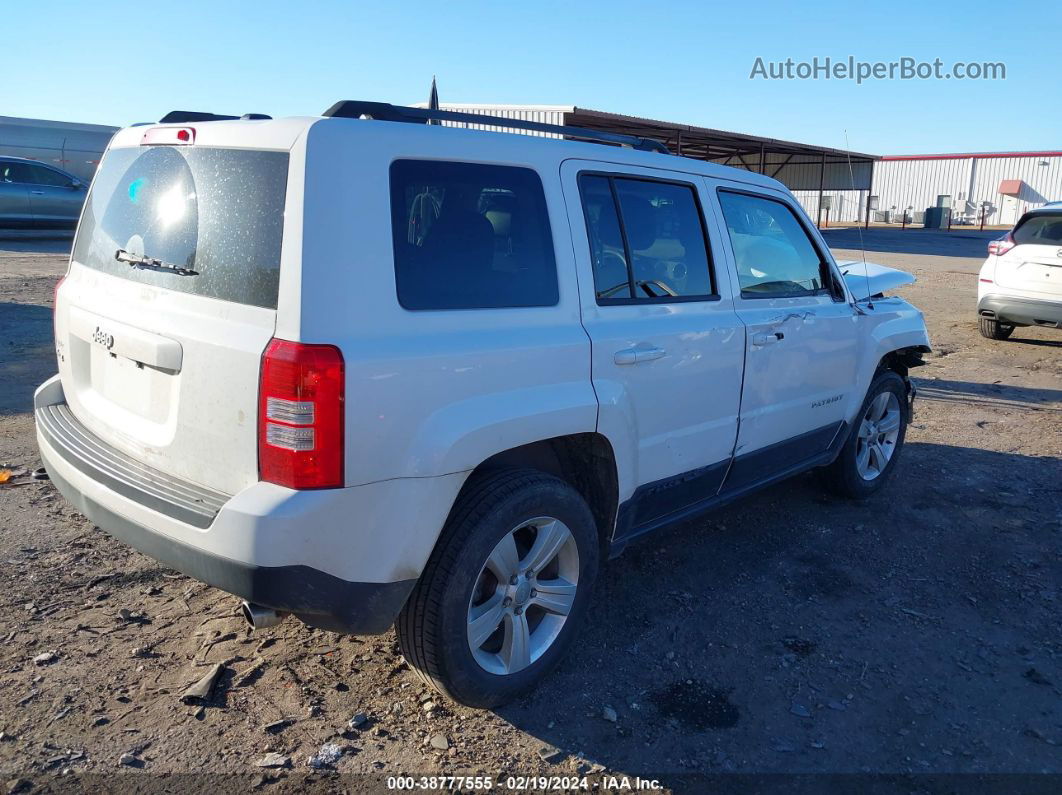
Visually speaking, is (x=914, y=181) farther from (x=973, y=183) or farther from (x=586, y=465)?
(x=586, y=465)

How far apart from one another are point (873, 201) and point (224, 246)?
196 ft

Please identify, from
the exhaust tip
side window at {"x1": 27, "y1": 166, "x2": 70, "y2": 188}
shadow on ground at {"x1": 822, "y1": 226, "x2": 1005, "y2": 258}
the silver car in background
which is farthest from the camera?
shadow on ground at {"x1": 822, "y1": 226, "x2": 1005, "y2": 258}

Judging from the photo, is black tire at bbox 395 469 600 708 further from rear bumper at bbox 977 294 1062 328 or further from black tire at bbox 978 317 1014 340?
black tire at bbox 978 317 1014 340

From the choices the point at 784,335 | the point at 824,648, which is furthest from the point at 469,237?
the point at 824,648

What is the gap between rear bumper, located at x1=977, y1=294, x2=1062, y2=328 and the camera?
9617 mm

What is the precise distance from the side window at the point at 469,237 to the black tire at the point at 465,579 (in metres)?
0.63

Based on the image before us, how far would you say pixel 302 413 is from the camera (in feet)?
7.68

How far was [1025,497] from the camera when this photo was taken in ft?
17.4

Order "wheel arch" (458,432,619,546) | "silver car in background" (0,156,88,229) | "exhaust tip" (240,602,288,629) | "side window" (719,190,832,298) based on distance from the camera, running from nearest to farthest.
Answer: "exhaust tip" (240,602,288,629), "wheel arch" (458,432,619,546), "side window" (719,190,832,298), "silver car in background" (0,156,88,229)

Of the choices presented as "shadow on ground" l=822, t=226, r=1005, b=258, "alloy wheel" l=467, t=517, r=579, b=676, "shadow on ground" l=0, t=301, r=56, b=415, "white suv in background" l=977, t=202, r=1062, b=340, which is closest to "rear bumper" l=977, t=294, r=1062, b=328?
"white suv in background" l=977, t=202, r=1062, b=340

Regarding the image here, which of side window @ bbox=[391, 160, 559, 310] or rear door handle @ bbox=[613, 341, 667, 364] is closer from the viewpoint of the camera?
side window @ bbox=[391, 160, 559, 310]

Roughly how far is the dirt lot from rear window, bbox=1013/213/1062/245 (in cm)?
629

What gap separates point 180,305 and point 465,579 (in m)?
1.28

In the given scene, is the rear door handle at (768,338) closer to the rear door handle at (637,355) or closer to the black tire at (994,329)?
the rear door handle at (637,355)
